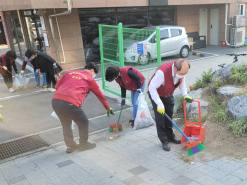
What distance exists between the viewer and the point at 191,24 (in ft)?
50.3

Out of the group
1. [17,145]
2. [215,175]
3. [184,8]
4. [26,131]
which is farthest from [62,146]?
[184,8]

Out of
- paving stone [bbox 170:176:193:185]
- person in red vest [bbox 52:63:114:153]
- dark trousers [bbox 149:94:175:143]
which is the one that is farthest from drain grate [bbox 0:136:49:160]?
paving stone [bbox 170:176:193:185]

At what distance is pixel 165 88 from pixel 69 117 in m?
1.57

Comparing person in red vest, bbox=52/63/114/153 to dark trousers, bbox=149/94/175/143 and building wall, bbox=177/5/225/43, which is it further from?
building wall, bbox=177/5/225/43

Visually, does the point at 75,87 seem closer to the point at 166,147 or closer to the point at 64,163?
the point at 64,163

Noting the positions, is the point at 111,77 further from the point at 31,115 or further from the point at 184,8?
the point at 184,8

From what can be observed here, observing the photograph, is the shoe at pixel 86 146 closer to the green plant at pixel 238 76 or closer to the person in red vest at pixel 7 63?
the green plant at pixel 238 76

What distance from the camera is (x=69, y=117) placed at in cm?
439

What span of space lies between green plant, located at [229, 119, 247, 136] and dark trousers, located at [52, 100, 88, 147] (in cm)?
240

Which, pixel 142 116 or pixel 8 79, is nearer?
pixel 142 116

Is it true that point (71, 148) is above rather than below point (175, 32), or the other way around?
below

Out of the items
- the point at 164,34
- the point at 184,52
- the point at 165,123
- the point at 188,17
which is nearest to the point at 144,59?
the point at 165,123

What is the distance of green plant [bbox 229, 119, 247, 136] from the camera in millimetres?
4461

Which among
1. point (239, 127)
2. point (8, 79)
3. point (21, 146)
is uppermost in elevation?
point (8, 79)
